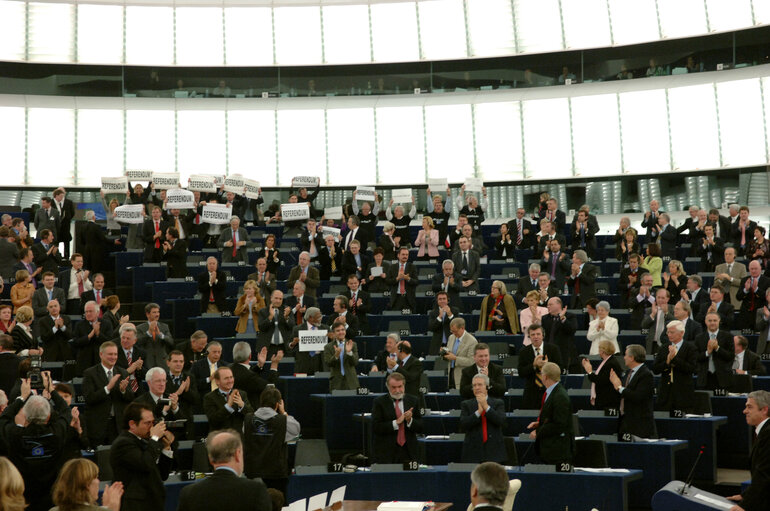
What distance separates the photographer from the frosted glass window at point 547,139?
26109 mm

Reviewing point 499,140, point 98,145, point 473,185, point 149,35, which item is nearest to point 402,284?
point 473,185

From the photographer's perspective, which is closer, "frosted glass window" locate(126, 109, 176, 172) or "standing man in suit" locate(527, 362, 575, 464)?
"standing man in suit" locate(527, 362, 575, 464)

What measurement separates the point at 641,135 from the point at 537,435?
16756mm

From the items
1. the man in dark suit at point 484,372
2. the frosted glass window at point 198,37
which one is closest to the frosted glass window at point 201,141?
the frosted glass window at point 198,37

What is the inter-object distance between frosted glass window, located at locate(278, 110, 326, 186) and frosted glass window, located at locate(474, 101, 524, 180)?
4056 millimetres

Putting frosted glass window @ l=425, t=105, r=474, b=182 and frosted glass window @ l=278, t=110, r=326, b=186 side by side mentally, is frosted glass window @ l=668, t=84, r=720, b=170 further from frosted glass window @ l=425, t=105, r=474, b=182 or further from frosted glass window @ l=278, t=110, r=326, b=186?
frosted glass window @ l=278, t=110, r=326, b=186

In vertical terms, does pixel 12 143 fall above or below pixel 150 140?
below

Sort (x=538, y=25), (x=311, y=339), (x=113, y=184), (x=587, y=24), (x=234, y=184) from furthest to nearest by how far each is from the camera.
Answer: (x=538, y=25), (x=587, y=24), (x=234, y=184), (x=113, y=184), (x=311, y=339)

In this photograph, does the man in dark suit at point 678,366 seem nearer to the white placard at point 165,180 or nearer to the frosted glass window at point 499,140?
the white placard at point 165,180

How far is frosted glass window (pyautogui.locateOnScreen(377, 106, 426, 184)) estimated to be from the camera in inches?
1061

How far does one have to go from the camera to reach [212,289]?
54.5ft

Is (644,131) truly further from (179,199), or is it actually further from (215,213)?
(179,199)

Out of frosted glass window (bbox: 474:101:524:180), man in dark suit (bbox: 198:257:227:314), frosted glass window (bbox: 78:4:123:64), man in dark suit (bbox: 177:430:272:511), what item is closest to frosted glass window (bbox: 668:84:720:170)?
frosted glass window (bbox: 474:101:524:180)

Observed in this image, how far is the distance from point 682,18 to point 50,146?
15649 mm
